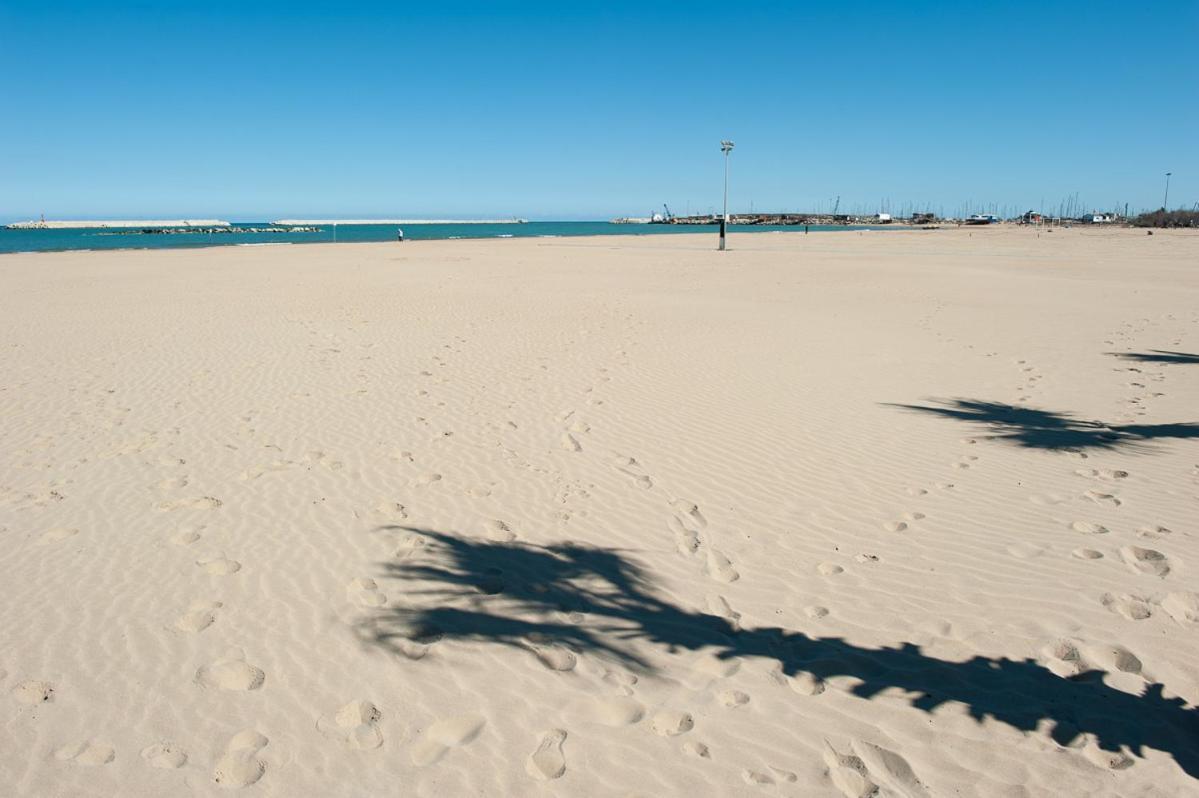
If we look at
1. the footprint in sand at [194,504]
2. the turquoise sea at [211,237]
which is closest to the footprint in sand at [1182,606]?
the footprint in sand at [194,504]

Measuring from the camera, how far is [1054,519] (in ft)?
17.5

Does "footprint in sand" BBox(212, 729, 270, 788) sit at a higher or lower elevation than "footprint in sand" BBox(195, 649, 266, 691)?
lower

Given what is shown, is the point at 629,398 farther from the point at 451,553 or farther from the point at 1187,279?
the point at 1187,279

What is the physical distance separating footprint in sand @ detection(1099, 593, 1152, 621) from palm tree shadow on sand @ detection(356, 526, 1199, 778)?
0.70 metres

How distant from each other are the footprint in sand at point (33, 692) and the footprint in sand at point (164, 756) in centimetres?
70

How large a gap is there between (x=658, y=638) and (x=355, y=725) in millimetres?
1519

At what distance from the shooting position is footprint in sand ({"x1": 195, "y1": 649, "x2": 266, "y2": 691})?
135 inches

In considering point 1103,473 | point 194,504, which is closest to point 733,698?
point 194,504

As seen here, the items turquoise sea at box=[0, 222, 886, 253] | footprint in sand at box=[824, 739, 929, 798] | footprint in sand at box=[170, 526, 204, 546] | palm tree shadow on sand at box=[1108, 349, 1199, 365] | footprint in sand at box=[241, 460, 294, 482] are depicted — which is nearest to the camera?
footprint in sand at box=[824, 739, 929, 798]

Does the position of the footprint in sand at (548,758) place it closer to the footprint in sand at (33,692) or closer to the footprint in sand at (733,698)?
the footprint in sand at (733,698)

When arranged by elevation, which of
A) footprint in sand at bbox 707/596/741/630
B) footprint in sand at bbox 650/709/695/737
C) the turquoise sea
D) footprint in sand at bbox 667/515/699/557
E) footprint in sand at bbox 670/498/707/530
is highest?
the turquoise sea

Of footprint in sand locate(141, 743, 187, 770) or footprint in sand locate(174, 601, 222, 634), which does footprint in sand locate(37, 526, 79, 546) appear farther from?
footprint in sand locate(141, 743, 187, 770)

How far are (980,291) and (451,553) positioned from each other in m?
20.4

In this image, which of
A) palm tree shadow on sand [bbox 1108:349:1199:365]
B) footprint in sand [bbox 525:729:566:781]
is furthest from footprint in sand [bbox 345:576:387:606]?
palm tree shadow on sand [bbox 1108:349:1199:365]
